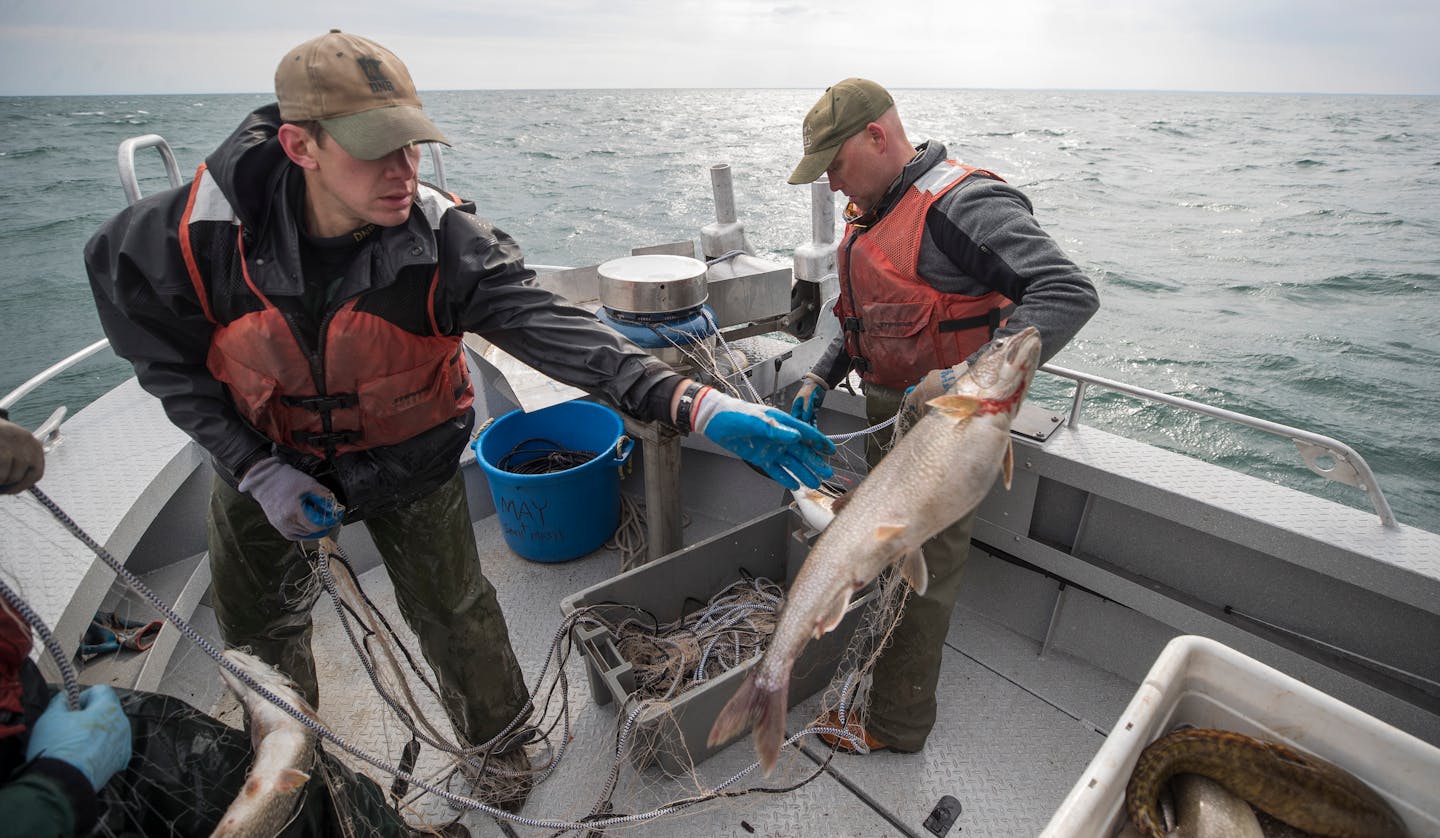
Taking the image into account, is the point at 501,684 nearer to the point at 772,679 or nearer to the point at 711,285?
the point at 772,679

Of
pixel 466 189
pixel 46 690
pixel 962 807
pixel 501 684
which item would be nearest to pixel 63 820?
pixel 46 690

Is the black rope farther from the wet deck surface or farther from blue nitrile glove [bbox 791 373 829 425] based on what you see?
blue nitrile glove [bbox 791 373 829 425]

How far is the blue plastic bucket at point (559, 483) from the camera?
4441 mm

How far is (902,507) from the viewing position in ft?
6.28

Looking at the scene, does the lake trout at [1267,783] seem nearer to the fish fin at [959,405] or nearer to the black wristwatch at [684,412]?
the fish fin at [959,405]

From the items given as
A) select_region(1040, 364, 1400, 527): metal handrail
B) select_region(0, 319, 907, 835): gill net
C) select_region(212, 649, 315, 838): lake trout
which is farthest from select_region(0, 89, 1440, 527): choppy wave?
select_region(212, 649, 315, 838): lake trout

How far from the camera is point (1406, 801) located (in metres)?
1.73

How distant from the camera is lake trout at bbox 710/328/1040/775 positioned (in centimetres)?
191

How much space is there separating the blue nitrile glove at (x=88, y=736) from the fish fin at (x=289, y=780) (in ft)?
1.06

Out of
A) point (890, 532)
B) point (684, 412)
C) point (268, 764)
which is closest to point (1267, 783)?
point (890, 532)

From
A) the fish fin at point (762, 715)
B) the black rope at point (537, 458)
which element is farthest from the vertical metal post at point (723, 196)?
the fish fin at point (762, 715)

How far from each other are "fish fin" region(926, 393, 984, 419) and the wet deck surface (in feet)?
6.54

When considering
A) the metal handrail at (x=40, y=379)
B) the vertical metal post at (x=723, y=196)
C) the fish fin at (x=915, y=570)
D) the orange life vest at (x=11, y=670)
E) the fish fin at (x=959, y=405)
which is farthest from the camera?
the vertical metal post at (x=723, y=196)

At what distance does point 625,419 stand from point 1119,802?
2.92 meters
